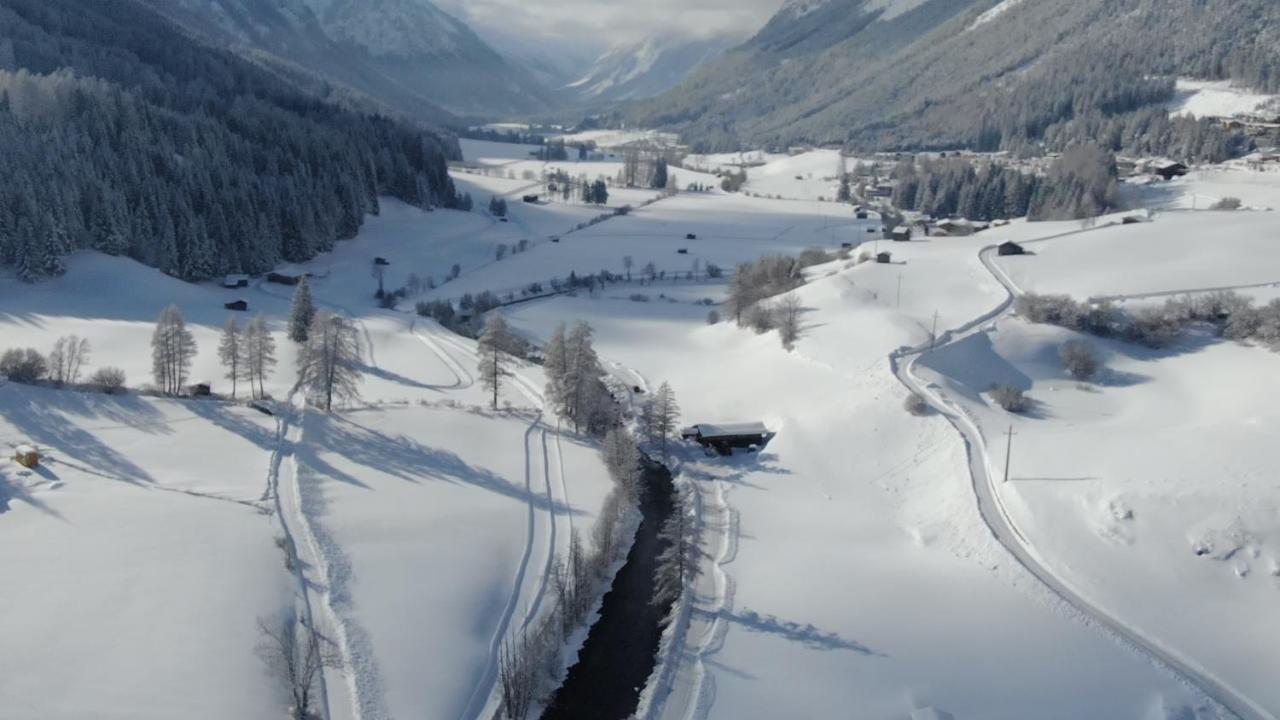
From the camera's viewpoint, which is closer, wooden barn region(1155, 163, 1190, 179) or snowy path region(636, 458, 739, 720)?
snowy path region(636, 458, 739, 720)

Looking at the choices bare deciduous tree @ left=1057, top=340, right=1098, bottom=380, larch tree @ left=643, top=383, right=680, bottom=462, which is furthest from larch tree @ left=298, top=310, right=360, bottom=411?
bare deciduous tree @ left=1057, top=340, right=1098, bottom=380

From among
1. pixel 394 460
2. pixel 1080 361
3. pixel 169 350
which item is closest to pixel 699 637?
pixel 394 460

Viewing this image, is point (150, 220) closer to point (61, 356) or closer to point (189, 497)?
point (61, 356)

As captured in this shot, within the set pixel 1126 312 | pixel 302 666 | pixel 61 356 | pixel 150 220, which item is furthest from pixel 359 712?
pixel 150 220

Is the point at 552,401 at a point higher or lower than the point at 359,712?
higher

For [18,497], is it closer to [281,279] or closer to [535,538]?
[535,538]

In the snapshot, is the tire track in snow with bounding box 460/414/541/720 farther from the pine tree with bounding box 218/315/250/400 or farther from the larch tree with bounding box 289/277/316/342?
the larch tree with bounding box 289/277/316/342

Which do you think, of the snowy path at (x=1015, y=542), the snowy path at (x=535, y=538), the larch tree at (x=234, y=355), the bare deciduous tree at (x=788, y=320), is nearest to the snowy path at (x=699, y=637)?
the snowy path at (x=535, y=538)
